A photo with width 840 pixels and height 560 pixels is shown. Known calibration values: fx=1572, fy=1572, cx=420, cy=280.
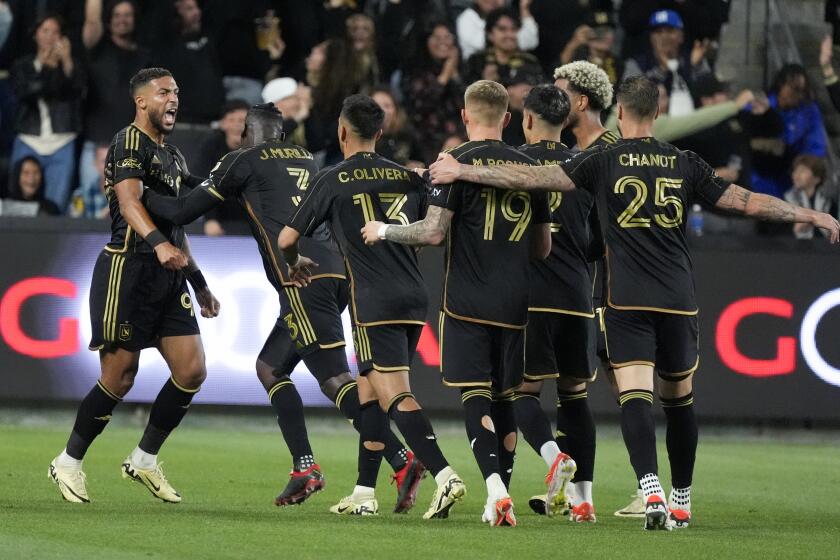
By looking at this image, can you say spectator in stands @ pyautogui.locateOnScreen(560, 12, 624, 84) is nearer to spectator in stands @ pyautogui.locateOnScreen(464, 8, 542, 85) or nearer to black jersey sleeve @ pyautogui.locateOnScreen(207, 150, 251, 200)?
spectator in stands @ pyautogui.locateOnScreen(464, 8, 542, 85)

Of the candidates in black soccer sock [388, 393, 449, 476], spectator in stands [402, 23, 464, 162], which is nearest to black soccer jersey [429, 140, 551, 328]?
black soccer sock [388, 393, 449, 476]

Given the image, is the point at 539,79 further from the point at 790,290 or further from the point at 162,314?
the point at 162,314

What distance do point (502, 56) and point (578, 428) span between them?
699 centimetres

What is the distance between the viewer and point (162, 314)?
9.02 metres

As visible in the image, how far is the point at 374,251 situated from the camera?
27.4ft

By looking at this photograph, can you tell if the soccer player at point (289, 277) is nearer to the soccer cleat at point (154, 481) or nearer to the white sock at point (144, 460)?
the soccer cleat at point (154, 481)

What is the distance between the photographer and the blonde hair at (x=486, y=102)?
807cm

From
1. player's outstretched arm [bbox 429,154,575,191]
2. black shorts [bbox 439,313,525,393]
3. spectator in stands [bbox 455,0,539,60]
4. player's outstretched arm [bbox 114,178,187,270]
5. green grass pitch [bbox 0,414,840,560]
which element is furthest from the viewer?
spectator in stands [bbox 455,0,539,60]

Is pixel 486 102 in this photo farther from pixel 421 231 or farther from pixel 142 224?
pixel 142 224

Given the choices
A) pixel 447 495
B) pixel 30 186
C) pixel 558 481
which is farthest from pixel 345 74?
pixel 447 495

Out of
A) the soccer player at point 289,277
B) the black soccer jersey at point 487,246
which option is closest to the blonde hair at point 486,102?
the black soccer jersey at point 487,246

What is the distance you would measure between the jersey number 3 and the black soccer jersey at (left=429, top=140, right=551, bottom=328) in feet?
1.53

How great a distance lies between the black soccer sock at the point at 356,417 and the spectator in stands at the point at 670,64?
7.13 m

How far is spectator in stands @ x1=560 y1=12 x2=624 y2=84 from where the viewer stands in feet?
50.5
